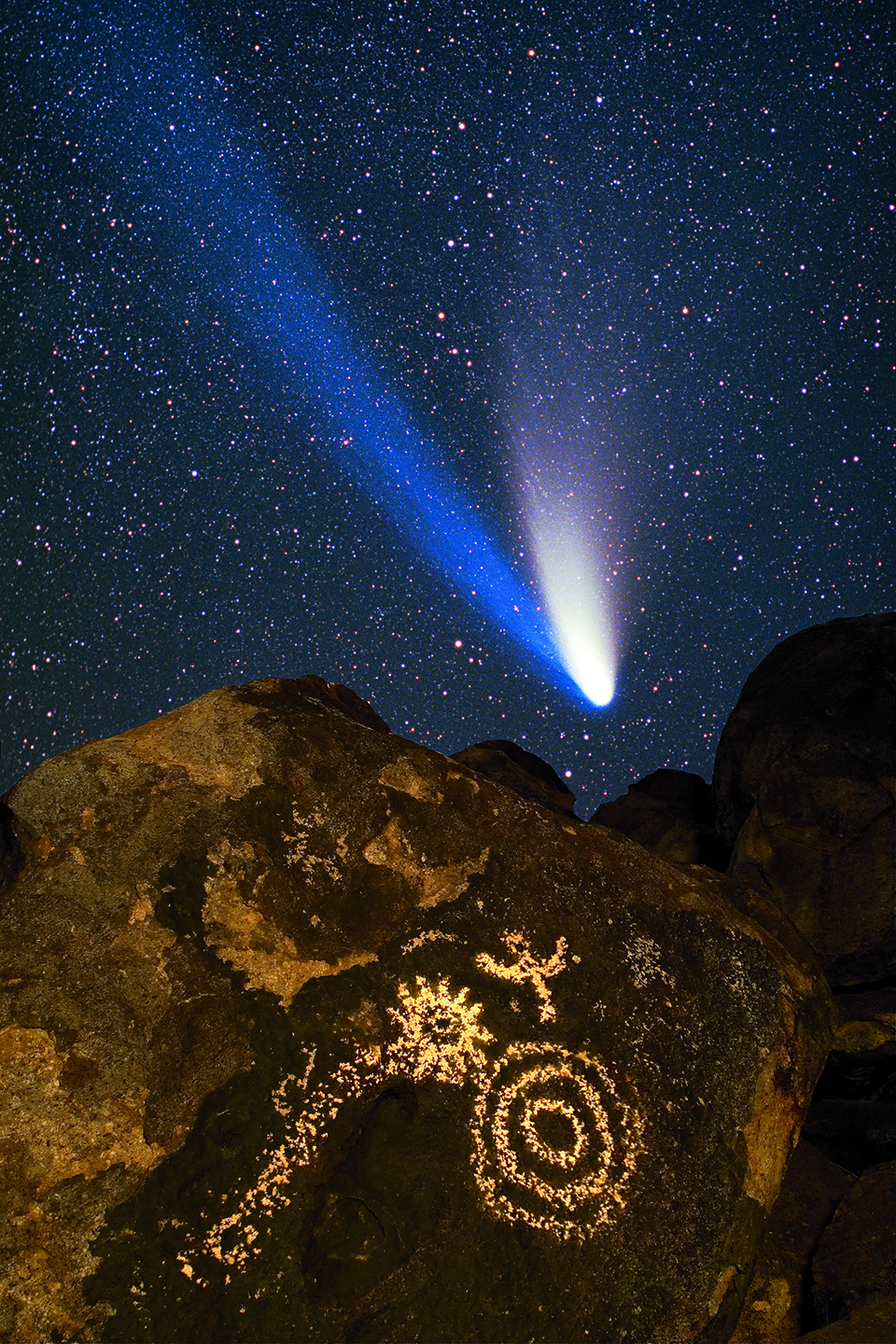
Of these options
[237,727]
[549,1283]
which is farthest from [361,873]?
[549,1283]

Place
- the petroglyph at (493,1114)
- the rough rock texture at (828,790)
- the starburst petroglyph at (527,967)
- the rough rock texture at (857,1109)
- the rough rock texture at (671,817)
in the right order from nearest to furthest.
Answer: the petroglyph at (493,1114) < the starburst petroglyph at (527,967) < the rough rock texture at (857,1109) < the rough rock texture at (828,790) < the rough rock texture at (671,817)

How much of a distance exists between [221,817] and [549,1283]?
1784 millimetres

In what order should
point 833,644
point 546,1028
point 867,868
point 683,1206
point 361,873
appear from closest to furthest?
1. point 683,1206
2. point 546,1028
3. point 361,873
4. point 867,868
5. point 833,644

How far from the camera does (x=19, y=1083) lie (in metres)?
2.37

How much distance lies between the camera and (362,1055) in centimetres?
262

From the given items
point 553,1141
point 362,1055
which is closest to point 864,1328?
point 553,1141

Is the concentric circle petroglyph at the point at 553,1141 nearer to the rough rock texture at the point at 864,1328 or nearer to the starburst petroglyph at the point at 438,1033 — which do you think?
the starburst petroglyph at the point at 438,1033

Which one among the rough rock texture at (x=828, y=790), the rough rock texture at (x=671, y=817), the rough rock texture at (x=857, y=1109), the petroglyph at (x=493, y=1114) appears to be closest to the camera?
the petroglyph at (x=493, y=1114)

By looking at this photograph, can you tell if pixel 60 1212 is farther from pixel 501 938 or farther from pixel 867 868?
pixel 867 868

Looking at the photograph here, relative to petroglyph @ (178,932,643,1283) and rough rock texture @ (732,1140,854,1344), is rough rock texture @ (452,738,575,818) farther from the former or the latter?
petroglyph @ (178,932,643,1283)

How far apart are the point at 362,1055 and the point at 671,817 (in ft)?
16.6

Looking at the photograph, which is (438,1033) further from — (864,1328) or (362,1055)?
(864,1328)

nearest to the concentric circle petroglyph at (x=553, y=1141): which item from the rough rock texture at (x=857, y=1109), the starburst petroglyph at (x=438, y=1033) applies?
the starburst petroglyph at (x=438, y=1033)

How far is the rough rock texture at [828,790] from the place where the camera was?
5.06 m
